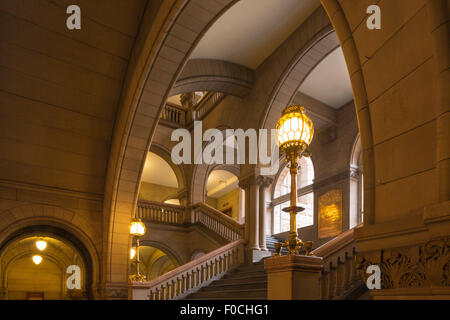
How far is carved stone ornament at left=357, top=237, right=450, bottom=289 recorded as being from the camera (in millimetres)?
1835

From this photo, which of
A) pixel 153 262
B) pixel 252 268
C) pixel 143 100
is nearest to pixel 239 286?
pixel 252 268

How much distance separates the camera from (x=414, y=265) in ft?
6.65

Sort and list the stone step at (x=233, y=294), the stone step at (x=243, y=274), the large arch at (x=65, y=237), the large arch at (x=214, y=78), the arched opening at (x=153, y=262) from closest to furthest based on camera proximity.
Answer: the stone step at (x=233, y=294), the large arch at (x=65, y=237), the stone step at (x=243, y=274), the large arch at (x=214, y=78), the arched opening at (x=153, y=262)

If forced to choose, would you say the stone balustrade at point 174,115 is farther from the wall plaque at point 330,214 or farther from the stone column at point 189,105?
the wall plaque at point 330,214

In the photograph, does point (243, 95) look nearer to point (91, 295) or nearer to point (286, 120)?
point (91, 295)

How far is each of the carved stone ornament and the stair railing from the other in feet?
11.2

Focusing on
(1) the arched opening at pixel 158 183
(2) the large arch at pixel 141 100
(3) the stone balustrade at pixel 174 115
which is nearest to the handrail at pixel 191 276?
(2) the large arch at pixel 141 100

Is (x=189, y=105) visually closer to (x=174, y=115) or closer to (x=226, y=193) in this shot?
(x=174, y=115)

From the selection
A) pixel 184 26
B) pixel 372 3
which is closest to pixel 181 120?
pixel 184 26

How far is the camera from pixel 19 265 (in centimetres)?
1869

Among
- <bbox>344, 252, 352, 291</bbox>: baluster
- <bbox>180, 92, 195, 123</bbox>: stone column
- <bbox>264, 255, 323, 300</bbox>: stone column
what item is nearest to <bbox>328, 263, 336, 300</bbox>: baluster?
<bbox>344, 252, 352, 291</bbox>: baluster

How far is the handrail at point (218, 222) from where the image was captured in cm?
1218

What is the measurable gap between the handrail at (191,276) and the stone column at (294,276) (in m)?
4.49

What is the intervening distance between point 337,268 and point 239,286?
11.5 ft
